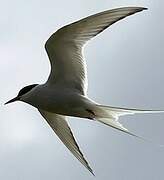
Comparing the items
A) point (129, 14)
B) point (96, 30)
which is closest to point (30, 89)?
point (96, 30)

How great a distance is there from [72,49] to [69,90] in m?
0.49

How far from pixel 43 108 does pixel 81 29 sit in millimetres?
1030

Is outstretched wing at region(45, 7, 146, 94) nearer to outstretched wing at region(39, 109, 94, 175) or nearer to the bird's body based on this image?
the bird's body

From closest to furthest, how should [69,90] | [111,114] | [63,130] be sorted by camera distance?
[111,114]
[69,90]
[63,130]

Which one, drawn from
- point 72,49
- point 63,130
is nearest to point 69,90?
point 72,49

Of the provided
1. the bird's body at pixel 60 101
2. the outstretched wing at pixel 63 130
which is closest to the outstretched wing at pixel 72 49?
the bird's body at pixel 60 101

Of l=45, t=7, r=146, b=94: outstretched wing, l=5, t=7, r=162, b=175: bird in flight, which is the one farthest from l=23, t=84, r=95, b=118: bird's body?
l=45, t=7, r=146, b=94: outstretched wing

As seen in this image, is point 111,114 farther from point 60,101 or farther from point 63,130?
point 63,130

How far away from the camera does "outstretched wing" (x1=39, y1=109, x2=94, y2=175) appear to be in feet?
25.2

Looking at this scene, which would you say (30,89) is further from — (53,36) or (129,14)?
(129,14)

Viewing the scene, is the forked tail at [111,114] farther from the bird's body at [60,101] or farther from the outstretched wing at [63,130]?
the outstretched wing at [63,130]

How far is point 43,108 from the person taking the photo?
7258 millimetres

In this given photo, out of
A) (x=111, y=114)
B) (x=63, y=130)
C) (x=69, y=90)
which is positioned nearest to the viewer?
(x=111, y=114)

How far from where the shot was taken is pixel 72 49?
744 centimetres
